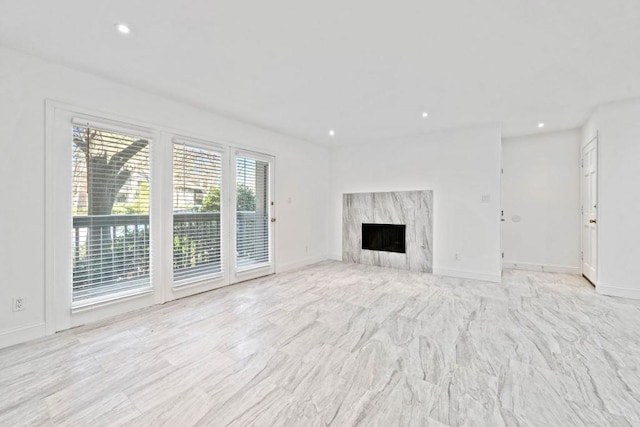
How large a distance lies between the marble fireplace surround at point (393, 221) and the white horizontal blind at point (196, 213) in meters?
2.86

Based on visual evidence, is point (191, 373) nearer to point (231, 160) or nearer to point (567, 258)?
point (231, 160)

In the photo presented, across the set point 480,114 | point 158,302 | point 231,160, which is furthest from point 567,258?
point 158,302

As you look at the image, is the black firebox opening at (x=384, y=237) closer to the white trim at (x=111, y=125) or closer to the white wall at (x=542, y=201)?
the white wall at (x=542, y=201)

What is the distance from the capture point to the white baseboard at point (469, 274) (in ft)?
13.9

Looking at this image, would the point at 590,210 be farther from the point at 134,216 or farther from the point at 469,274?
the point at 134,216

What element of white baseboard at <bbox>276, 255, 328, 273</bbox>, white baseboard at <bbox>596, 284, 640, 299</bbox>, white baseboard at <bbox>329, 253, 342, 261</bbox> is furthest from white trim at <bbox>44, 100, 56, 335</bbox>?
white baseboard at <bbox>596, 284, 640, 299</bbox>

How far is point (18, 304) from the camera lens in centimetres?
235

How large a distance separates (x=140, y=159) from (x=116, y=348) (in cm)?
200

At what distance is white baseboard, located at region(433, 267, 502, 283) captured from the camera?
4.25 m

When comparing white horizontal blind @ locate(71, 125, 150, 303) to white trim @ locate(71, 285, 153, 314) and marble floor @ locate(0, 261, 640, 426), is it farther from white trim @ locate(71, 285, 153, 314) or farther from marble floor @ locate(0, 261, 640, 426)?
marble floor @ locate(0, 261, 640, 426)

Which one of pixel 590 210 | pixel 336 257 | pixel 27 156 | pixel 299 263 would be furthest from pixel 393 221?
pixel 27 156

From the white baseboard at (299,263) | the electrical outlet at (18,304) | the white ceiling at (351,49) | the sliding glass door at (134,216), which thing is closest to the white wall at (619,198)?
the white ceiling at (351,49)

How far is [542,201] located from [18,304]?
723cm

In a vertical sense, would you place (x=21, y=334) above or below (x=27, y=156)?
below
